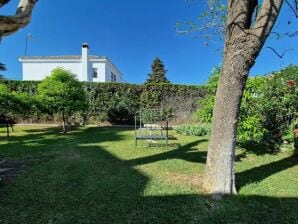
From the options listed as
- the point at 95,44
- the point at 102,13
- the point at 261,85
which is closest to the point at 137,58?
the point at 95,44

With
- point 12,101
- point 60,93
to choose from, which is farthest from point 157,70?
point 12,101

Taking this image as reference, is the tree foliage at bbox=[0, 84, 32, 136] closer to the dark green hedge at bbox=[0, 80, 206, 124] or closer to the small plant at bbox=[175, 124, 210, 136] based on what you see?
the dark green hedge at bbox=[0, 80, 206, 124]

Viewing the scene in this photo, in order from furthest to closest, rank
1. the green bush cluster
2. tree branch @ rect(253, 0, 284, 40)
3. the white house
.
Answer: the white house
the green bush cluster
tree branch @ rect(253, 0, 284, 40)

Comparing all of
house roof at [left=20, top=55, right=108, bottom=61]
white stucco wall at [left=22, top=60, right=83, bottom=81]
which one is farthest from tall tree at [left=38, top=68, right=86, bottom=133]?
house roof at [left=20, top=55, right=108, bottom=61]

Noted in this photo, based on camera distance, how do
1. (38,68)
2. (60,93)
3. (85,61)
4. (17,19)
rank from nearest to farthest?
1. (17,19)
2. (60,93)
3. (85,61)
4. (38,68)

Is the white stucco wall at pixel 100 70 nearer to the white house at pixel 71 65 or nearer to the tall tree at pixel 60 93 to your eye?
the white house at pixel 71 65

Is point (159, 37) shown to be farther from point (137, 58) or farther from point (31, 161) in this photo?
point (31, 161)

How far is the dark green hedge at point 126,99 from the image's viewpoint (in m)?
15.9

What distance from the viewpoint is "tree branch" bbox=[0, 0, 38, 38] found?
382cm

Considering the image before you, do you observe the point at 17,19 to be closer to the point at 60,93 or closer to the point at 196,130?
the point at 60,93

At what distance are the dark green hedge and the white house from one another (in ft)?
34.1

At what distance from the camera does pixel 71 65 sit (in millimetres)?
26953

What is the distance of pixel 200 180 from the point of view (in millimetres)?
5168

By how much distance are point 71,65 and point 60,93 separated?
15819 millimetres
